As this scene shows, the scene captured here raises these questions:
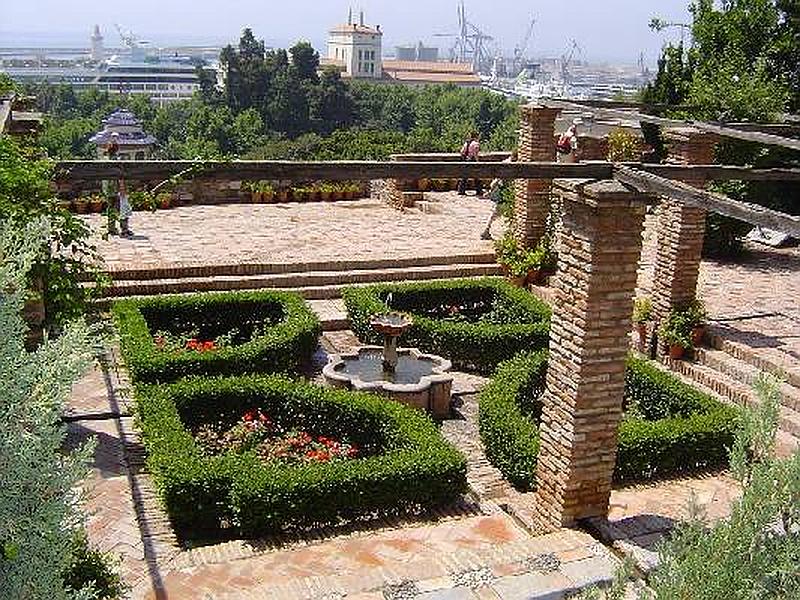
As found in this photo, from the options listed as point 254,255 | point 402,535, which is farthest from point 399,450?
point 254,255

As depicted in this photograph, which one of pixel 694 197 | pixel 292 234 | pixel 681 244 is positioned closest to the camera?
pixel 694 197

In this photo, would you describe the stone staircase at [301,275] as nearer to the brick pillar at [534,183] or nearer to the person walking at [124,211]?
the brick pillar at [534,183]

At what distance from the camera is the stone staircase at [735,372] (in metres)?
8.55

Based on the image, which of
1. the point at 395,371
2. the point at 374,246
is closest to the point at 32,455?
the point at 395,371

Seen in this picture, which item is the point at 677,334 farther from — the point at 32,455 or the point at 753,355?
the point at 32,455

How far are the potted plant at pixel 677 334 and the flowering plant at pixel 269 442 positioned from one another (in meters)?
4.17

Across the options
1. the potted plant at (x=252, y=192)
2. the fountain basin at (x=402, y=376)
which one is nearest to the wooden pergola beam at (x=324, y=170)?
the fountain basin at (x=402, y=376)

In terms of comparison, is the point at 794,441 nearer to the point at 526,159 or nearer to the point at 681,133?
the point at 681,133

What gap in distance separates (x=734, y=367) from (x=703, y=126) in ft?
8.63

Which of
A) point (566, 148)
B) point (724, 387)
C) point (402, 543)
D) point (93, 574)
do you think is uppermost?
point (566, 148)

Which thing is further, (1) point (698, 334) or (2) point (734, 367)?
(1) point (698, 334)

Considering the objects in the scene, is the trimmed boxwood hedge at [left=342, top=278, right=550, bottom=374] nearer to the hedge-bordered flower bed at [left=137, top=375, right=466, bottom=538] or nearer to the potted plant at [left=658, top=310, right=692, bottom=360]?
the potted plant at [left=658, top=310, right=692, bottom=360]

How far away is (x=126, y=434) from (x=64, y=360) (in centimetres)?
521

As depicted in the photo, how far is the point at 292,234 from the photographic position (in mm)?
14188
